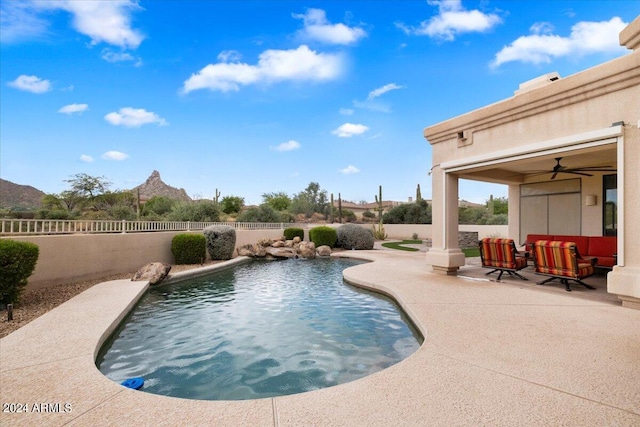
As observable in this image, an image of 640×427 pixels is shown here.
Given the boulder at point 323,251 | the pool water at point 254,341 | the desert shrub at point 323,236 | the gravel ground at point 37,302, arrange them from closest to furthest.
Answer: the pool water at point 254,341 → the gravel ground at point 37,302 → the boulder at point 323,251 → the desert shrub at point 323,236

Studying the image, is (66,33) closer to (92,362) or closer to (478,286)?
(92,362)

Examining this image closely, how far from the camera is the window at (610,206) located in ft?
30.0

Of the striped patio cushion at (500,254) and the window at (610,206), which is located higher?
the window at (610,206)

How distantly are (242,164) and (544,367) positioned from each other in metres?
37.8

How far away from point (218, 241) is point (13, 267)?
761 centimetres

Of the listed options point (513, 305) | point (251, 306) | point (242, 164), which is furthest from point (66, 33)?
point (242, 164)

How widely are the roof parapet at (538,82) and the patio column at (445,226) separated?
2.48 metres

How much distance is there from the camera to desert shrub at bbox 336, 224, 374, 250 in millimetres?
18000

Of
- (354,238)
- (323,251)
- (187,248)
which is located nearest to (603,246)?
(323,251)

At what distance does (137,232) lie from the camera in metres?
10.9

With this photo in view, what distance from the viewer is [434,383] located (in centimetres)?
274

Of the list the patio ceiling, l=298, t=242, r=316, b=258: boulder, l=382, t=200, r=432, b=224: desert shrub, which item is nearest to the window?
the patio ceiling

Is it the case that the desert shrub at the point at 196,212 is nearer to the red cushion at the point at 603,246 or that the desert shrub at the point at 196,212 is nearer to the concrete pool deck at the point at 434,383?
the concrete pool deck at the point at 434,383

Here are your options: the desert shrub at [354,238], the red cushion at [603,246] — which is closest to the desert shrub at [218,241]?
the desert shrub at [354,238]
